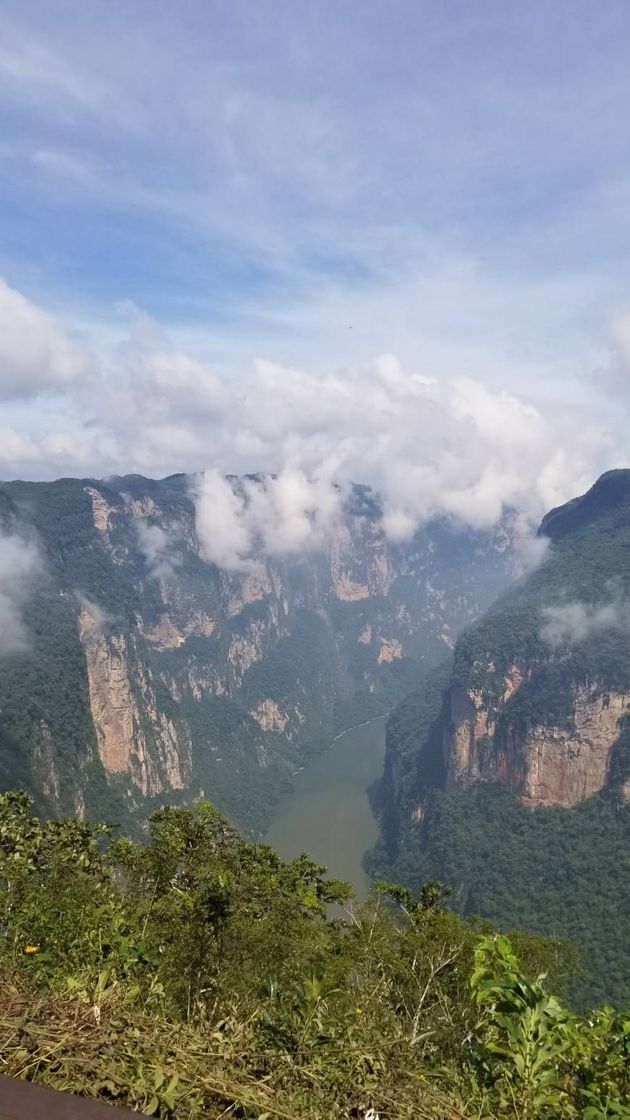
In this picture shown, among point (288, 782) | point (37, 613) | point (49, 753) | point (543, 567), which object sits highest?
point (37, 613)

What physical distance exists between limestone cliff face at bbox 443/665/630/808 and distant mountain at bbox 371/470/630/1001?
0.19 metres

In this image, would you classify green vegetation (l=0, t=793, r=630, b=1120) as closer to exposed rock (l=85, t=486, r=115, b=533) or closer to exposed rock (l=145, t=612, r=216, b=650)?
exposed rock (l=145, t=612, r=216, b=650)

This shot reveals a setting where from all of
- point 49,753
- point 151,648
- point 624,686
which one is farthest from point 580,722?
point 151,648

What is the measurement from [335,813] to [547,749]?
52.4 m

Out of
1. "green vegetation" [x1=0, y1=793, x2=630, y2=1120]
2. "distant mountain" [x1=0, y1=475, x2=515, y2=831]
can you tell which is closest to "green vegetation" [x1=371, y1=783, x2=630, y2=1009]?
"distant mountain" [x1=0, y1=475, x2=515, y2=831]

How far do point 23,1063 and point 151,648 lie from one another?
558 feet

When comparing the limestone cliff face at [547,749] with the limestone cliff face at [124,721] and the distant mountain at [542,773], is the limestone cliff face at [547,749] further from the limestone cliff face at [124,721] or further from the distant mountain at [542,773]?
the limestone cliff face at [124,721]

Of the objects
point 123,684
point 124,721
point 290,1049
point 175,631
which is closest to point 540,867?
point 124,721

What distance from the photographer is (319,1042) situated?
4402 millimetres

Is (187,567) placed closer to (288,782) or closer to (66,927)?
(288,782)

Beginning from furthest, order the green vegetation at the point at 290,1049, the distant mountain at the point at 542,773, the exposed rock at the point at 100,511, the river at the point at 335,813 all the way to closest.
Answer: the exposed rock at the point at 100,511, the river at the point at 335,813, the distant mountain at the point at 542,773, the green vegetation at the point at 290,1049

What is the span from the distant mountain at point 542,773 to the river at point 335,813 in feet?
16.6

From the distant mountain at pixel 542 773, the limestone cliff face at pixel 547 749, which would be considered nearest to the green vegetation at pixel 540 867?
the distant mountain at pixel 542 773

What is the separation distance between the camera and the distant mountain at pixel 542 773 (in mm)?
71625
